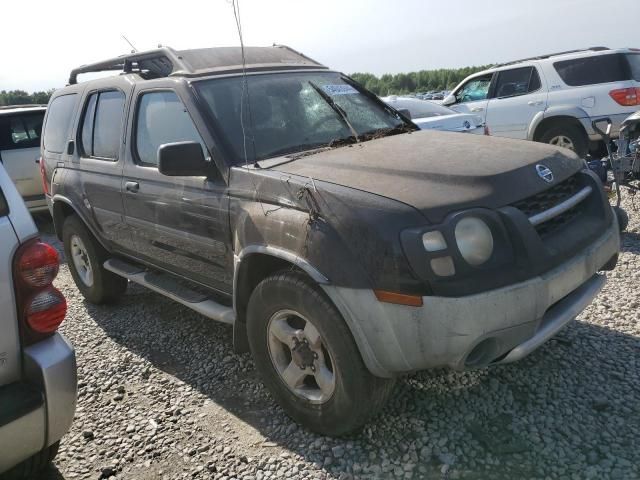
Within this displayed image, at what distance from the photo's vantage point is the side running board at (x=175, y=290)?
3395 mm

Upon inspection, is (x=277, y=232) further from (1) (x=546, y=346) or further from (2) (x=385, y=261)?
(1) (x=546, y=346)

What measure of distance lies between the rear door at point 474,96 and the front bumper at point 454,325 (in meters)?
8.01

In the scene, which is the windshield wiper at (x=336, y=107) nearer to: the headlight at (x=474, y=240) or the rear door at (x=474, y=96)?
the headlight at (x=474, y=240)

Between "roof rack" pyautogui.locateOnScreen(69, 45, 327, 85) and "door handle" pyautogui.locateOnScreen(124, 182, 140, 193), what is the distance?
82 cm

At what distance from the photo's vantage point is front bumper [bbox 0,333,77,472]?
2217 mm

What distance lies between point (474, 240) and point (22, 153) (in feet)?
27.1

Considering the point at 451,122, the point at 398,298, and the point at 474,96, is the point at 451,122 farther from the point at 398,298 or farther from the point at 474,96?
the point at 398,298

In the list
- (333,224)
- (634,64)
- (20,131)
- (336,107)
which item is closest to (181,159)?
(333,224)

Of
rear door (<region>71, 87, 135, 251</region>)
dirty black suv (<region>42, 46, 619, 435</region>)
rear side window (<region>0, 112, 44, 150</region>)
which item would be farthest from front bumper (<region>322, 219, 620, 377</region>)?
rear side window (<region>0, 112, 44, 150</region>)

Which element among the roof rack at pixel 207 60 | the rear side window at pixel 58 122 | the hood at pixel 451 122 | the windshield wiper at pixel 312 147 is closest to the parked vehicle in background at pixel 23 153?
the rear side window at pixel 58 122

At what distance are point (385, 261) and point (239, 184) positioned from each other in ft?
3.65

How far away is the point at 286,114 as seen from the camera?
11.8 ft

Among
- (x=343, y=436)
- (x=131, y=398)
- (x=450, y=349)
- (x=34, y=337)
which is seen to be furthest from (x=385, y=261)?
(x=131, y=398)

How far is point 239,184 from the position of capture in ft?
10.2
